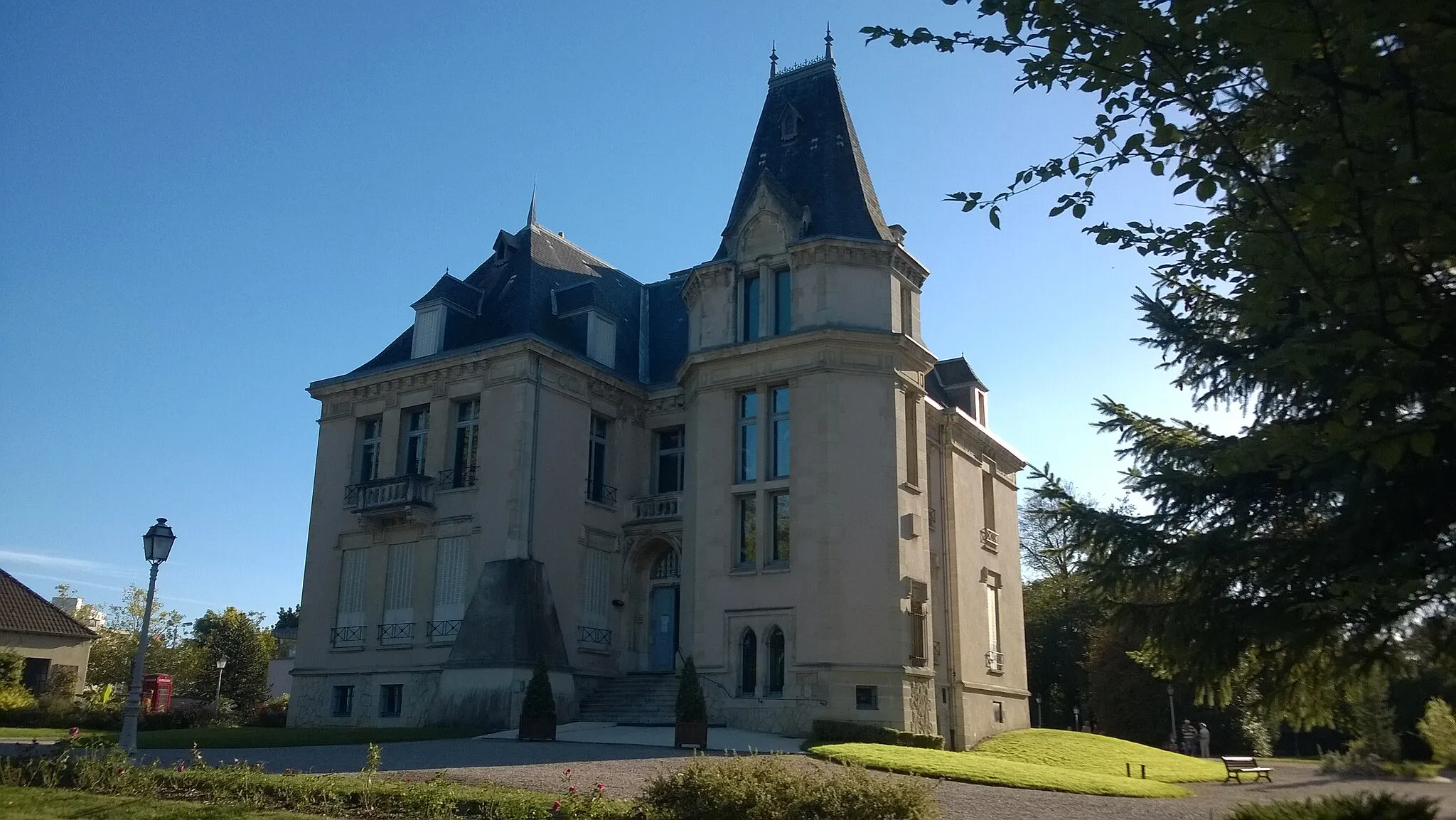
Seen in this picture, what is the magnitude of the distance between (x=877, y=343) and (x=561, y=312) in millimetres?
10560

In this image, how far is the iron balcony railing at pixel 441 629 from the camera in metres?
27.6

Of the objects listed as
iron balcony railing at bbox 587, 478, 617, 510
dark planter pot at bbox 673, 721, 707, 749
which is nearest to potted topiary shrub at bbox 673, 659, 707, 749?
dark planter pot at bbox 673, 721, 707, 749

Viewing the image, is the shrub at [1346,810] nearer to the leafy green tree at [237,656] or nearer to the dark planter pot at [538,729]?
the dark planter pot at [538,729]

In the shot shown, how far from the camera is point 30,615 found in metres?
38.8

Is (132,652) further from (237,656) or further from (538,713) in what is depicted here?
(538,713)

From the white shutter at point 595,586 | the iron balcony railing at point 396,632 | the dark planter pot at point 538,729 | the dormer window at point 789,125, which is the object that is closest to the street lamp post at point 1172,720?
the white shutter at point 595,586

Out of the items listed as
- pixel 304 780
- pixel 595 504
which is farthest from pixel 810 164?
pixel 304 780

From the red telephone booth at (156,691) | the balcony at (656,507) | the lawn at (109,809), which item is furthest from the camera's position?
the red telephone booth at (156,691)

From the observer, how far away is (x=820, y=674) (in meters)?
23.6

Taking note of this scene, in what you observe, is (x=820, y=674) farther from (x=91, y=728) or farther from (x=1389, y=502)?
(x=91, y=728)

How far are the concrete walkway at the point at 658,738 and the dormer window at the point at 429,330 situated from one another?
11849 millimetres

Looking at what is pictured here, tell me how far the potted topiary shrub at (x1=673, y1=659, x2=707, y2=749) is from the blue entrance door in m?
9.30

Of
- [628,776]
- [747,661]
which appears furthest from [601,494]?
[628,776]

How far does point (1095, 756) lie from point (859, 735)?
277 inches
